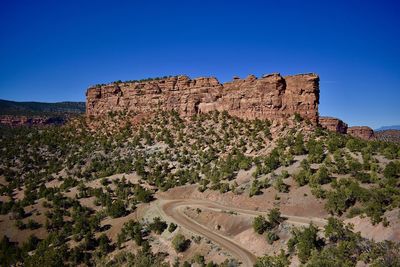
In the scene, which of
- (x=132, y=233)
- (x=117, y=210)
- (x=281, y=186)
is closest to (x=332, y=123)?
(x=281, y=186)

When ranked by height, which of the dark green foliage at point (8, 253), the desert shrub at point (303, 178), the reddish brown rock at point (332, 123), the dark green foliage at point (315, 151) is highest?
the reddish brown rock at point (332, 123)

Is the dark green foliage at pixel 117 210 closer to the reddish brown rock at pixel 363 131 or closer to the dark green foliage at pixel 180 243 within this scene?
the dark green foliage at pixel 180 243

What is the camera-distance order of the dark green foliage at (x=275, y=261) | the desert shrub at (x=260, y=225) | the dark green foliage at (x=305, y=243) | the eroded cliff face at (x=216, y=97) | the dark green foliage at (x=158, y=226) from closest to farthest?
the dark green foliage at (x=275, y=261) → the dark green foliage at (x=305, y=243) → the desert shrub at (x=260, y=225) → the dark green foliage at (x=158, y=226) → the eroded cliff face at (x=216, y=97)

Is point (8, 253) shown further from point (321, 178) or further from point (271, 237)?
point (321, 178)

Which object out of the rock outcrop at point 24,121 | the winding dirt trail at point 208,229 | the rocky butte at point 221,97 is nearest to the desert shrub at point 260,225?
the winding dirt trail at point 208,229

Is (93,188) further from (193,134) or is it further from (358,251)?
(358,251)

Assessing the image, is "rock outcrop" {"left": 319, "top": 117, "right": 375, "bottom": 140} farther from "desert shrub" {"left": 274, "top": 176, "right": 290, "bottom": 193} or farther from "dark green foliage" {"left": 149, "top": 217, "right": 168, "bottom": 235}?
"dark green foliage" {"left": 149, "top": 217, "right": 168, "bottom": 235}

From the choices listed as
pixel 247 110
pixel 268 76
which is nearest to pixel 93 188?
pixel 247 110
